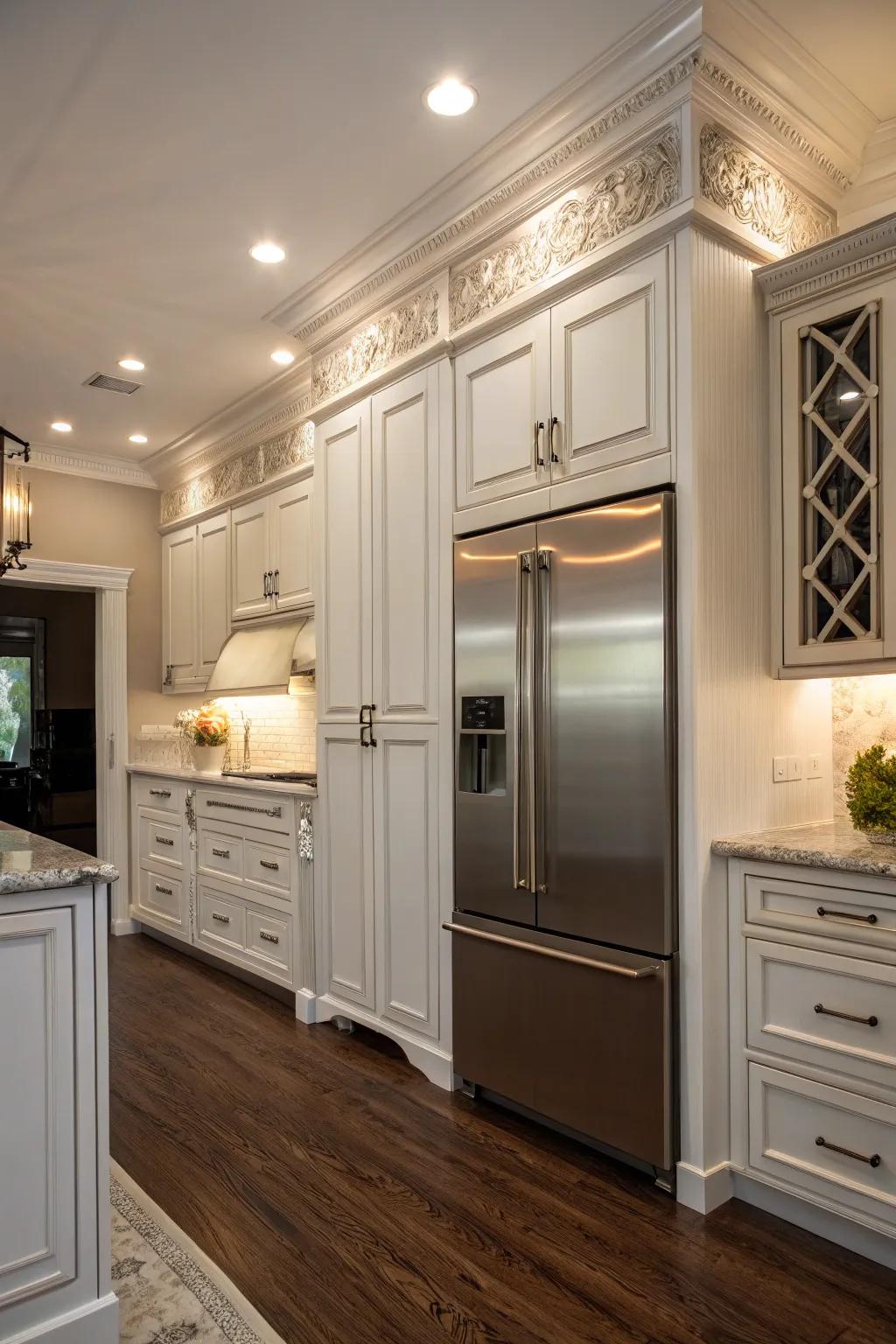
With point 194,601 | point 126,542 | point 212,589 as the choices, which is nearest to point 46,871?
point 212,589

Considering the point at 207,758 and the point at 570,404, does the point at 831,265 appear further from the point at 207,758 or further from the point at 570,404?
the point at 207,758

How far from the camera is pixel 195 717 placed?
5258 mm

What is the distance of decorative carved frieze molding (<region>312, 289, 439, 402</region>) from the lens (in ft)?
11.0

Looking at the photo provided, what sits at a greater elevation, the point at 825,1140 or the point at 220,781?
the point at 220,781

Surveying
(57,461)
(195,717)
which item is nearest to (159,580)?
(57,461)

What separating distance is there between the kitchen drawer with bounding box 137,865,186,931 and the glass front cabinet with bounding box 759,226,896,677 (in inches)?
147

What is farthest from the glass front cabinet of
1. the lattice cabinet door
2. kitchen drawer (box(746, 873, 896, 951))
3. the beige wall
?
the beige wall

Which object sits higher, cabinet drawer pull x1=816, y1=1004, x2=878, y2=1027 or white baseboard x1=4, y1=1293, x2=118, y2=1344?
cabinet drawer pull x1=816, y1=1004, x2=878, y2=1027

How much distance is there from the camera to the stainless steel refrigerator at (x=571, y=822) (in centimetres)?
247

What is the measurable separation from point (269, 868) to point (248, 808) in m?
0.34

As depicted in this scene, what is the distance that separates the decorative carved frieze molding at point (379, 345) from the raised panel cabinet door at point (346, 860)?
144cm

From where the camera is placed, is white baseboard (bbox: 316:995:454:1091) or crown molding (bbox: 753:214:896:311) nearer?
crown molding (bbox: 753:214:896:311)

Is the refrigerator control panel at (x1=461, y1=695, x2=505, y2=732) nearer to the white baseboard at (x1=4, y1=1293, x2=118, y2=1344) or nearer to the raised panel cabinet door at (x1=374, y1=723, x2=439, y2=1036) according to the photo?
the raised panel cabinet door at (x1=374, y1=723, x2=439, y2=1036)

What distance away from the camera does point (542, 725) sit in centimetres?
279
